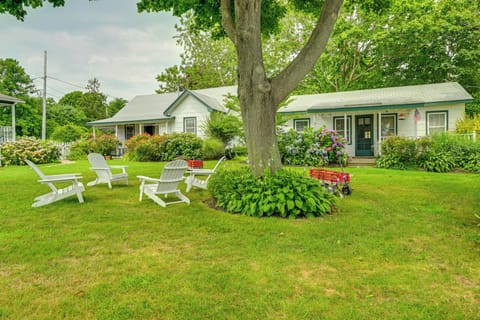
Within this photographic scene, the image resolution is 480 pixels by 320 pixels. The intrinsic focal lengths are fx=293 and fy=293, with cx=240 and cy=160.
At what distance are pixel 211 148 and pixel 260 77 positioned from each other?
36.9 feet

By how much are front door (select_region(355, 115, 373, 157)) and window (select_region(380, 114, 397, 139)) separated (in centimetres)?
66

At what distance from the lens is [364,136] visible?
58.2 ft

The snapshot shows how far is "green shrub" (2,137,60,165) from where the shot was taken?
16125mm

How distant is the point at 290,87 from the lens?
5.84m

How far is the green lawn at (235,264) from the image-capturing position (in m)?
2.46

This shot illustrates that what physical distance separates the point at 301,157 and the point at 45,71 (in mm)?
25647

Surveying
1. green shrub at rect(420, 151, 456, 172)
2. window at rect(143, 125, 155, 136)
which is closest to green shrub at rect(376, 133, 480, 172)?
green shrub at rect(420, 151, 456, 172)

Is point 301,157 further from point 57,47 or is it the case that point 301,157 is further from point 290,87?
point 57,47

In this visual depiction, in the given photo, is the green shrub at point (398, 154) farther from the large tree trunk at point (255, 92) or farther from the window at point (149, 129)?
the window at point (149, 129)

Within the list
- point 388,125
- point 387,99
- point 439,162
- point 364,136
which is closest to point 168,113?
point 364,136

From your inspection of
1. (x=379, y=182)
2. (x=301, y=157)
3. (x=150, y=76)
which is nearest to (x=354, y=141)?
(x=301, y=157)

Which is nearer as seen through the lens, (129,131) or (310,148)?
(310,148)

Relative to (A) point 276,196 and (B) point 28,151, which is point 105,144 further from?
(A) point 276,196

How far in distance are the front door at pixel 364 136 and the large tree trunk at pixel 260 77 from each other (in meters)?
13.2
